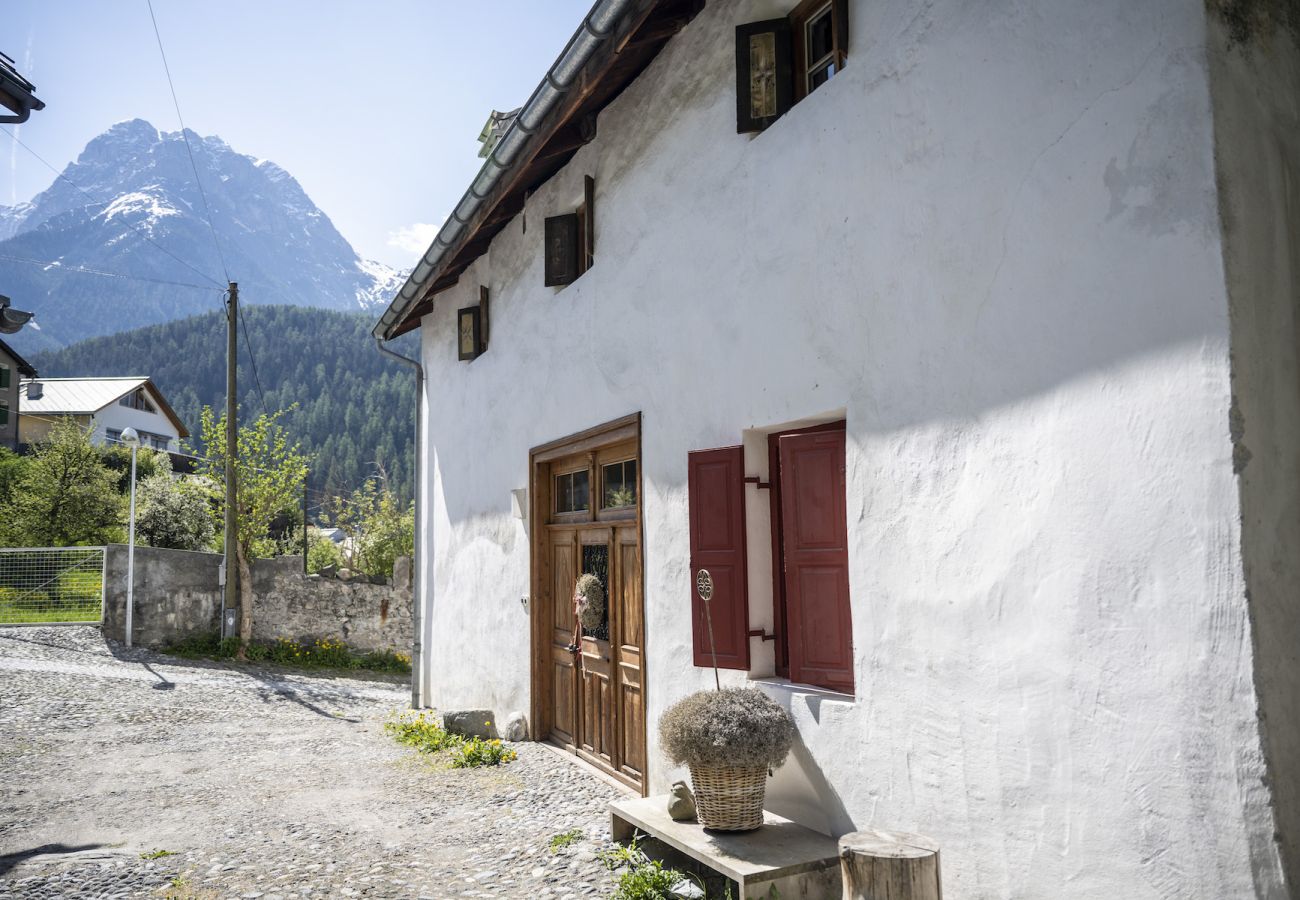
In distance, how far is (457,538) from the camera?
33.5 ft

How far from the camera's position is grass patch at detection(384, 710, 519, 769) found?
24.2 ft

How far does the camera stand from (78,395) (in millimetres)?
47156

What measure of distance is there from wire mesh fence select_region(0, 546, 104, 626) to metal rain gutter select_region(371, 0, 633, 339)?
8413 millimetres

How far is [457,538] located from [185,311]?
210511 mm

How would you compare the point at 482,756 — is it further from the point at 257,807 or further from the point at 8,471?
the point at 8,471

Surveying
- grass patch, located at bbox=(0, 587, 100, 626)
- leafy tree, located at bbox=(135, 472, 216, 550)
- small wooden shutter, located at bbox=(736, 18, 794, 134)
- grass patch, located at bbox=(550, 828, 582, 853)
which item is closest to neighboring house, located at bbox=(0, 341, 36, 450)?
leafy tree, located at bbox=(135, 472, 216, 550)

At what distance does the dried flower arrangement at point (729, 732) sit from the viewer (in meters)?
4.05

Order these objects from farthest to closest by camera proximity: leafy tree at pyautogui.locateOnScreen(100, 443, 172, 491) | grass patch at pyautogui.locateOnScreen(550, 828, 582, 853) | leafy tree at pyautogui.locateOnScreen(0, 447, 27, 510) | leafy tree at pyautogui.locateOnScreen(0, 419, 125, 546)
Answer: leafy tree at pyautogui.locateOnScreen(100, 443, 172, 491) → leafy tree at pyautogui.locateOnScreen(0, 447, 27, 510) → leafy tree at pyautogui.locateOnScreen(0, 419, 125, 546) → grass patch at pyautogui.locateOnScreen(550, 828, 582, 853)

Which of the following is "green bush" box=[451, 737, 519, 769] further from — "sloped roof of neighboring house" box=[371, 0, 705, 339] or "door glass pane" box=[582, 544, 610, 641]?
"sloped roof of neighboring house" box=[371, 0, 705, 339]

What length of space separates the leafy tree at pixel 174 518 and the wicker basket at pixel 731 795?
17150 mm

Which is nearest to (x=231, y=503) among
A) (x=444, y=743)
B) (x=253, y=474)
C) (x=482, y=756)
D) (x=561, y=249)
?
(x=253, y=474)

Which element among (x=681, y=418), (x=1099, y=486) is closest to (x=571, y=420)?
(x=681, y=418)

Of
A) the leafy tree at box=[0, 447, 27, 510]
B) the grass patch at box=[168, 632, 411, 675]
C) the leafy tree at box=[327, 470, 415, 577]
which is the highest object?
the leafy tree at box=[0, 447, 27, 510]

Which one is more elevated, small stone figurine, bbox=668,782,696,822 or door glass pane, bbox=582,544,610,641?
door glass pane, bbox=582,544,610,641
